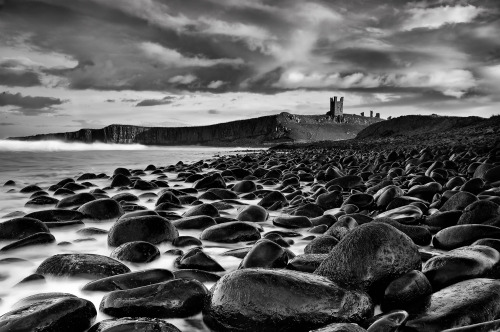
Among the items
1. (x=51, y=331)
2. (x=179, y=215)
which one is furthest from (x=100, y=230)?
(x=51, y=331)

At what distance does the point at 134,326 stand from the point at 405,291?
108 cm

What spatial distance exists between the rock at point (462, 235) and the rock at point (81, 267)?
192 cm

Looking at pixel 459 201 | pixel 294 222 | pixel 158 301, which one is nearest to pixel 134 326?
pixel 158 301

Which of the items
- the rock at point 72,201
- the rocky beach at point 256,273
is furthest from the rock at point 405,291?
the rock at point 72,201

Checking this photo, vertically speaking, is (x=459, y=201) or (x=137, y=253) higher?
(x=459, y=201)

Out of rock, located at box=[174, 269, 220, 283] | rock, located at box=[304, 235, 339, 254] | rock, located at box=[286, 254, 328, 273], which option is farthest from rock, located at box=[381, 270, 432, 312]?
rock, located at box=[174, 269, 220, 283]

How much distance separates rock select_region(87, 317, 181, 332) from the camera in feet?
4.44

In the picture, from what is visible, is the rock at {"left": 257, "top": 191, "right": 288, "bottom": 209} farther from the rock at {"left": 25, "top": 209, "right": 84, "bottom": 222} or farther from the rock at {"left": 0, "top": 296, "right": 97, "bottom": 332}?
the rock at {"left": 0, "top": 296, "right": 97, "bottom": 332}

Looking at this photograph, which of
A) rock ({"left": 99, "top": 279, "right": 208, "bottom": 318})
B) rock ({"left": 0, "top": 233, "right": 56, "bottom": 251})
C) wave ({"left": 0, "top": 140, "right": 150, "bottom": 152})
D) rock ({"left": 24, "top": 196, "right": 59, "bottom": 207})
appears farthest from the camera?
wave ({"left": 0, "top": 140, "right": 150, "bottom": 152})

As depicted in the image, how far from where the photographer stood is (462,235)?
2494 millimetres

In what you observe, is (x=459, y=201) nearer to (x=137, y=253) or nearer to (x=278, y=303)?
(x=278, y=303)

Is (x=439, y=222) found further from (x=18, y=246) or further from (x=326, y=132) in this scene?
(x=326, y=132)

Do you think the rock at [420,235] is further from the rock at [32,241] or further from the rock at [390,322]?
the rock at [32,241]

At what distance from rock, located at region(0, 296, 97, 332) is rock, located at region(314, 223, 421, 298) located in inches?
39.5
